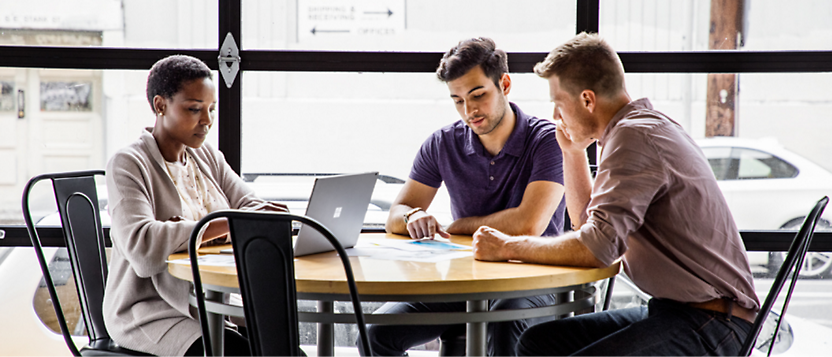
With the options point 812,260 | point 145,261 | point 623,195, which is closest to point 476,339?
point 623,195

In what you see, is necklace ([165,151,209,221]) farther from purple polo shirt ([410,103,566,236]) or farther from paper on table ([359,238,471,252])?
purple polo shirt ([410,103,566,236])

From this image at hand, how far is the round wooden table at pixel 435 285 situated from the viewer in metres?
1.42

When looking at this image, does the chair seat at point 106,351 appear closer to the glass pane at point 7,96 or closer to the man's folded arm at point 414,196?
the man's folded arm at point 414,196

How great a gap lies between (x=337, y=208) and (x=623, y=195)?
0.75 meters

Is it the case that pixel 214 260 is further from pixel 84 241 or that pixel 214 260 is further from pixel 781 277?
pixel 781 277

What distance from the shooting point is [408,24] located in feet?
9.57

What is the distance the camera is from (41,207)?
9.54 feet

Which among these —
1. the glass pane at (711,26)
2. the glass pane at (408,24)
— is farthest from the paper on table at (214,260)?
the glass pane at (711,26)

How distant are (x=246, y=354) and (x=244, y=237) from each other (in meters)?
0.60

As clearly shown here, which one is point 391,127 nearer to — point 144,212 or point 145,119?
point 145,119

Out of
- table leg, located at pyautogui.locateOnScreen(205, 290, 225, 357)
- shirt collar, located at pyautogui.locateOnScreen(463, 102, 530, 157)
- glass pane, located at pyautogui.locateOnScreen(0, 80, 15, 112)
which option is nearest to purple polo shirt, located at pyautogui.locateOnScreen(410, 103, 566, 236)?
shirt collar, located at pyautogui.locateOnScreen(463, 102, 530, 157)

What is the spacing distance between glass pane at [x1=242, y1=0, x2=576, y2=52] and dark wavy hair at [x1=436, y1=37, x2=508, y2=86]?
431mm

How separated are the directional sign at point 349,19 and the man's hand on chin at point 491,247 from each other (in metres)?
1.45

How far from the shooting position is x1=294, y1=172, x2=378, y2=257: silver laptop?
66.6 inches
